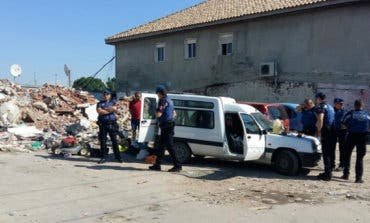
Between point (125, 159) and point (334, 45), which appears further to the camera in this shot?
point (334, 45)

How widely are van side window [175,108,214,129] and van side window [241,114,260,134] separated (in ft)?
2.79

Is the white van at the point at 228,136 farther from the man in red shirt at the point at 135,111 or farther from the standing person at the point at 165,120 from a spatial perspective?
the man in red shirt at the point at 135,111

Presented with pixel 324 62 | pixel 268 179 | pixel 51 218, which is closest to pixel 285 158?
pixel 268 179

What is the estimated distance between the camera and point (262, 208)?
7875mm

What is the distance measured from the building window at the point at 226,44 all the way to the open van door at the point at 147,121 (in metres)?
13.8

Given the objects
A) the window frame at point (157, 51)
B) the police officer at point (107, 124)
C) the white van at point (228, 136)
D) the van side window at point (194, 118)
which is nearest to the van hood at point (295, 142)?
the white van at point (228, 136)

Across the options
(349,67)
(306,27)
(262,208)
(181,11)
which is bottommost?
(262,208)

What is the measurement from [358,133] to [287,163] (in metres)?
1.65

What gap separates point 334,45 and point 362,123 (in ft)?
38.1

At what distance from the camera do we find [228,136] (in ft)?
38.9

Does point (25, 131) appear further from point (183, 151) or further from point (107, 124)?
point (183, 151)

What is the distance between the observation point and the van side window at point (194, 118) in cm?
1207

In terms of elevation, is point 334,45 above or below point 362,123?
above

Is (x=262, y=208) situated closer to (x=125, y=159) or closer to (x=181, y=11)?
(x=125, y=159)
